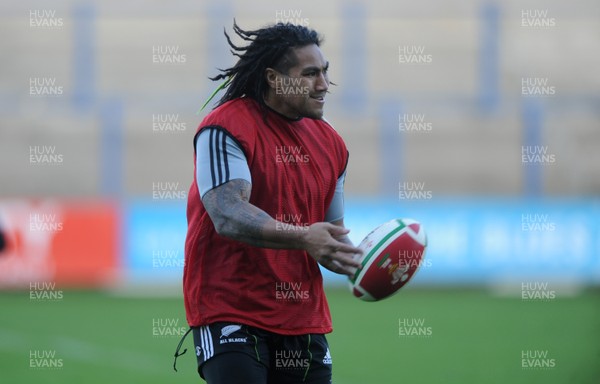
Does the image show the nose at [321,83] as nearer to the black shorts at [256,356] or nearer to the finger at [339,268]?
the finger at [339,268]

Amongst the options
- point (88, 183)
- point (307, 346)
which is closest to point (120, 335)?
point (307, 346)

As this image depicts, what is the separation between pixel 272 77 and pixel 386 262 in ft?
3.13

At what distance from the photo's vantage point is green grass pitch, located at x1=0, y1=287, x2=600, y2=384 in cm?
873

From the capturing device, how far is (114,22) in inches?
981

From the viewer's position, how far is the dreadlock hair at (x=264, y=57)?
4.50 m

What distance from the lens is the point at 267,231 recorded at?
12.9ft

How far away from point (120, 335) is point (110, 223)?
4.35 m

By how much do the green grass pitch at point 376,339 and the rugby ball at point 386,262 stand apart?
12.5 feet

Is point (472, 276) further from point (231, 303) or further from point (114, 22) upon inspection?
point (114, 22)

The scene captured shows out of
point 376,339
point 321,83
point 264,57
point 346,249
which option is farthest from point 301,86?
point 376,339

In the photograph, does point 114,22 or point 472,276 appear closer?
point 472,276

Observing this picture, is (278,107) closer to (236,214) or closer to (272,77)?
(272,77)

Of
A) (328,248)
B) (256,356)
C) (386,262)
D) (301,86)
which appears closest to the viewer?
(328,248)

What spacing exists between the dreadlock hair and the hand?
29.7 inches
